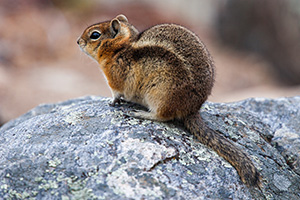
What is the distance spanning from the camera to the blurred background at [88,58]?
41.5ft

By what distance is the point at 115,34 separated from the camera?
522cm

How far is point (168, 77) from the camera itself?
4.60 metres

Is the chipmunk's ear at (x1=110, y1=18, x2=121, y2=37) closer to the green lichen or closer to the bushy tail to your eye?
the bushy tail

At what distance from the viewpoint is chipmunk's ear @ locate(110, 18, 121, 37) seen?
16.9 feet

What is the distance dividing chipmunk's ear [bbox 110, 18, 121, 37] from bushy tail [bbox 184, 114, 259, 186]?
5.17 ft

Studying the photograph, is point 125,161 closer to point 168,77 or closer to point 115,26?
point 168,77

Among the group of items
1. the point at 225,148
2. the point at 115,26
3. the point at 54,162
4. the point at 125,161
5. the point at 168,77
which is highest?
the point at 115,26

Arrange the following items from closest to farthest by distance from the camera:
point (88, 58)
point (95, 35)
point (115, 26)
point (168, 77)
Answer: point (168, 77) → point (115, 26) → point (95, 35) → point (88, 58)

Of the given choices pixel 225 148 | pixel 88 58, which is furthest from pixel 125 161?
pixel 88 58

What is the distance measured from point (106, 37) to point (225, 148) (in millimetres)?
2227

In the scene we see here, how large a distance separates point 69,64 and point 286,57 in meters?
8.45

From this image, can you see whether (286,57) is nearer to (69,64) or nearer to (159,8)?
(159,8)

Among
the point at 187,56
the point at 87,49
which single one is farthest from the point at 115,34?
the point at 187,56

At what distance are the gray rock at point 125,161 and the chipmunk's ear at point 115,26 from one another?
3.34 feet
